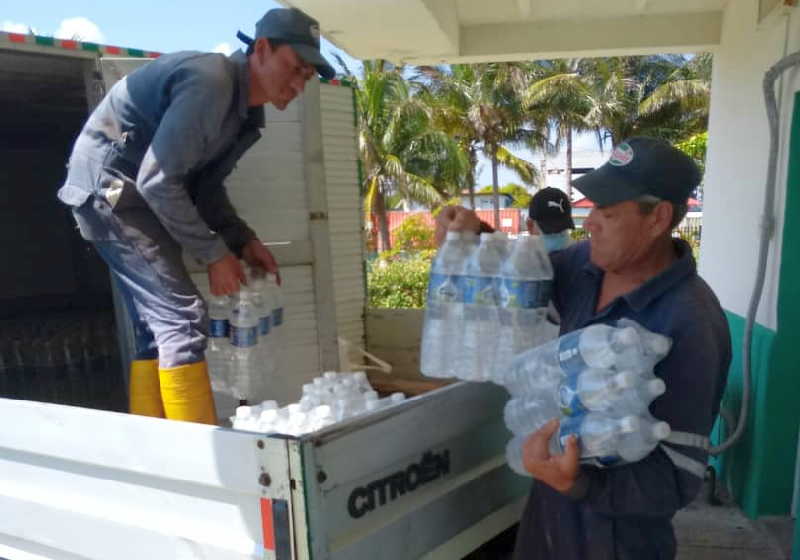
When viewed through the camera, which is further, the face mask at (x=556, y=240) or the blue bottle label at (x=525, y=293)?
the face mask at (x=556, y=240)

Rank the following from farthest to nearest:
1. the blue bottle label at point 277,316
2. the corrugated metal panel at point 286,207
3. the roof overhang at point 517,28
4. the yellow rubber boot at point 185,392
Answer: the roof overhang at point 517,28, the corrugated metal panel at point 286,207, the blue bottle label at point 277,316, the yellow rubber boot at point 185,392

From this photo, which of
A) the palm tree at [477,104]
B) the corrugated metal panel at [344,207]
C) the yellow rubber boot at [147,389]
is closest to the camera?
the yellow rubber boot at [147,389]

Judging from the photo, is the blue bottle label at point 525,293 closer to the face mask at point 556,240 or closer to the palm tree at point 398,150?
the face mask at point 556,240

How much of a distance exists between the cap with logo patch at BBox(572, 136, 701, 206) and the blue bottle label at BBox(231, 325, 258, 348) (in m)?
1.78

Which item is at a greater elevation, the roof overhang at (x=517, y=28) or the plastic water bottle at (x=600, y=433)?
the roof overhang at (x=517, y=28)

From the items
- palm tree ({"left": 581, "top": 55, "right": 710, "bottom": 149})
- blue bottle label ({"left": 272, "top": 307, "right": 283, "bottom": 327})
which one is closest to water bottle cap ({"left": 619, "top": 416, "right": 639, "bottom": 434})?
blue bottle label ({"left": 272, "top": 307, "right": 283, "bottom": 327})

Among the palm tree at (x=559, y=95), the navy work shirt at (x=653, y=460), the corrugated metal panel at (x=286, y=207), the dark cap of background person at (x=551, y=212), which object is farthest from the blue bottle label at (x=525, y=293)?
the palm tree at (x=559, y=95)

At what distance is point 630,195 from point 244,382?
225 centimetres

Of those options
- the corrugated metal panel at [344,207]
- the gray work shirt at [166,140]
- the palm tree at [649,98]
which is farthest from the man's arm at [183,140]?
the palm tree at [649,98]

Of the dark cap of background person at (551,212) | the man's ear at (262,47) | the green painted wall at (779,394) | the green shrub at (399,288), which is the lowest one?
the green shrub at (399,288)

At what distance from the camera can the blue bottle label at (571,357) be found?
5.60 ft

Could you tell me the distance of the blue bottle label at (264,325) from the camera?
312cm

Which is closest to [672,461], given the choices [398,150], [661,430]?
[661,430]

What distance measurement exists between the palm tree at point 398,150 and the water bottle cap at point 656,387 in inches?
725
